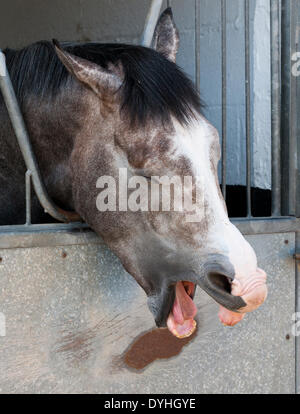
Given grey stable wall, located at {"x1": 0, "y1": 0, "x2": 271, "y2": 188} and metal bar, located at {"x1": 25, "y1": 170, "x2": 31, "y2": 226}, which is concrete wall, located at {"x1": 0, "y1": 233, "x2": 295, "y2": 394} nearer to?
metal bar, located at {"x1": 25, "y1": 170, "x2": 31, "y2": 226}

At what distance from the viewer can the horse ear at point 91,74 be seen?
1555 millimetres

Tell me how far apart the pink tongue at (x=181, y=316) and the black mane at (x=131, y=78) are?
463 mm

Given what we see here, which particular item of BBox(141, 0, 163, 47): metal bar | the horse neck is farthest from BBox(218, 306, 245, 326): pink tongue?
BBox(141, 0, 163, 47): metal bar

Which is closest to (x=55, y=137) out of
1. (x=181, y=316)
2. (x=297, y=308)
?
(x=181, y=316)

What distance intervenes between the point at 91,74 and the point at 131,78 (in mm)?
112

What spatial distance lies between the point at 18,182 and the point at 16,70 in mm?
361

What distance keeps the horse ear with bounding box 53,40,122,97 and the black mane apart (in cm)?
3

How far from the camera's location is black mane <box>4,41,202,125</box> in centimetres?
159

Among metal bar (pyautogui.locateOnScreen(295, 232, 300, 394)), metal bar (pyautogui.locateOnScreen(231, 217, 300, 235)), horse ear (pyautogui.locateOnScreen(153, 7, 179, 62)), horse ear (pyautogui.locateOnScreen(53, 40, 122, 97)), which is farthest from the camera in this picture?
metal bar (pyautogui.locateOnScreen(295, 232, 300, 394))

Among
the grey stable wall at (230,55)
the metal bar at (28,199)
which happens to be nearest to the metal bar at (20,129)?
the metal bar at (28,199)

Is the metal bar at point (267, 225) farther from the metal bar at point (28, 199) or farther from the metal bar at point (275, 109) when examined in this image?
the metal bar at point (28, 199)

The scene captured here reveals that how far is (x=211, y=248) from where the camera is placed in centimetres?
147
